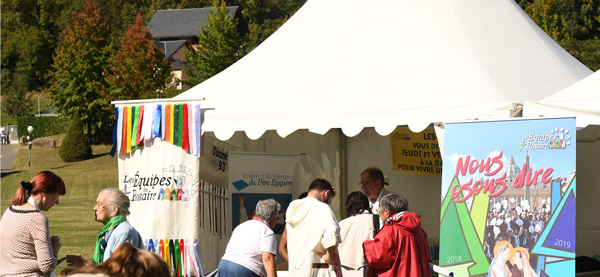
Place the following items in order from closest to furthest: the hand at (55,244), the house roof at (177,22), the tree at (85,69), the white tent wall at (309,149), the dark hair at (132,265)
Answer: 1. the dark hair at (132,265)
2. the hand at (55,244)
3. the white tent wall at (309,149)
4. the tree at (85,69)
5. the house roof at (177,22)

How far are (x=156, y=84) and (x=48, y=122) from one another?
19.8m

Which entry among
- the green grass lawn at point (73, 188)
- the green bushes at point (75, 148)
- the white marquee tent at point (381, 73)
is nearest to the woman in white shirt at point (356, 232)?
the white marquee tent at point (381, 73)

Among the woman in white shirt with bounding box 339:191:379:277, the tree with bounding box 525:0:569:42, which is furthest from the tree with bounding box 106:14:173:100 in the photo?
the woman in white shirt with bounding box 339:191:379:277

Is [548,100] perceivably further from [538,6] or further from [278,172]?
[538,6]

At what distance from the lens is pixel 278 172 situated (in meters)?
10.1

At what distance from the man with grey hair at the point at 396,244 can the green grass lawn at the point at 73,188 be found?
324 inches

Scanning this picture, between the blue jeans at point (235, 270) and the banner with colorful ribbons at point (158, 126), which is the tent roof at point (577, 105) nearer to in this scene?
the blue jeans at point (235, 270)

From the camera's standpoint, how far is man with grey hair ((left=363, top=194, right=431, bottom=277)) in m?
6.30

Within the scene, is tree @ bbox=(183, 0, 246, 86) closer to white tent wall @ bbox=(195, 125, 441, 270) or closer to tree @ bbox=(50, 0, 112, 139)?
tree @ bbox=(50, 0, 112, 139)

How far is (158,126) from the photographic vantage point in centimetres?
881

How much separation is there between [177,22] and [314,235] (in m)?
87.3

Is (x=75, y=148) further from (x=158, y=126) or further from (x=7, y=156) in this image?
(x=158, y=126)

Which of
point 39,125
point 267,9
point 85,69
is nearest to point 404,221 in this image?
point 85,69

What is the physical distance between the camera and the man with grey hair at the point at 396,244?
630 cm
